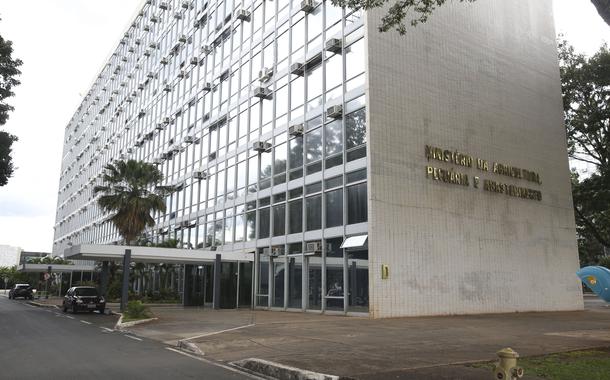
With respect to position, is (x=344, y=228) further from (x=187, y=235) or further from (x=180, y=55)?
(x=180, y=55)

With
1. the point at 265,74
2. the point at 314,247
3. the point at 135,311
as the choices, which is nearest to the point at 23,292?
the point at 265,74

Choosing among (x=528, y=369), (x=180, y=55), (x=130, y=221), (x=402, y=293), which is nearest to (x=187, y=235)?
(x=130, y=221)

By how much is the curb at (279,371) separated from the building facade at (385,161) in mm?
11489

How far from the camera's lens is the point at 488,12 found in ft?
95.9

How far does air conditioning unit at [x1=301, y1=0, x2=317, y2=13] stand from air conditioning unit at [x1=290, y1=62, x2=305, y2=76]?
2.90 m

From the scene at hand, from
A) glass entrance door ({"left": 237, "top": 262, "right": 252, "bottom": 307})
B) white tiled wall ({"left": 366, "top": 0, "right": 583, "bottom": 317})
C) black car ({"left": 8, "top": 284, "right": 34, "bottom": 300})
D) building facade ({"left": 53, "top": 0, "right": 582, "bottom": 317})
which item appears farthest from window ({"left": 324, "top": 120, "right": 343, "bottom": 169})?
black car ({"left": 8, "top": 284, "right": 34, "bottom": 300})

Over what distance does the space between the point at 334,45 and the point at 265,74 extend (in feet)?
22.2

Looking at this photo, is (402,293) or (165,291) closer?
(402,293)

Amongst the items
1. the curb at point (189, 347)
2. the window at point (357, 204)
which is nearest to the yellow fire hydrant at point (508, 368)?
the curb at point (189, 347)

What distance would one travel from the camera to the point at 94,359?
34.9 feet

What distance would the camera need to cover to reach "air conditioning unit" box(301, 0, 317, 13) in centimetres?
2673

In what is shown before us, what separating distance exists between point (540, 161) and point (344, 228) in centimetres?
1428

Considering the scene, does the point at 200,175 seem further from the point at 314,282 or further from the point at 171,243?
the point at 314,282

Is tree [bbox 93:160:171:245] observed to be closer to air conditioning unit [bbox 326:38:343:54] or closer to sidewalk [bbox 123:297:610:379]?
sidewalk [bbox 123:297:610:379]
